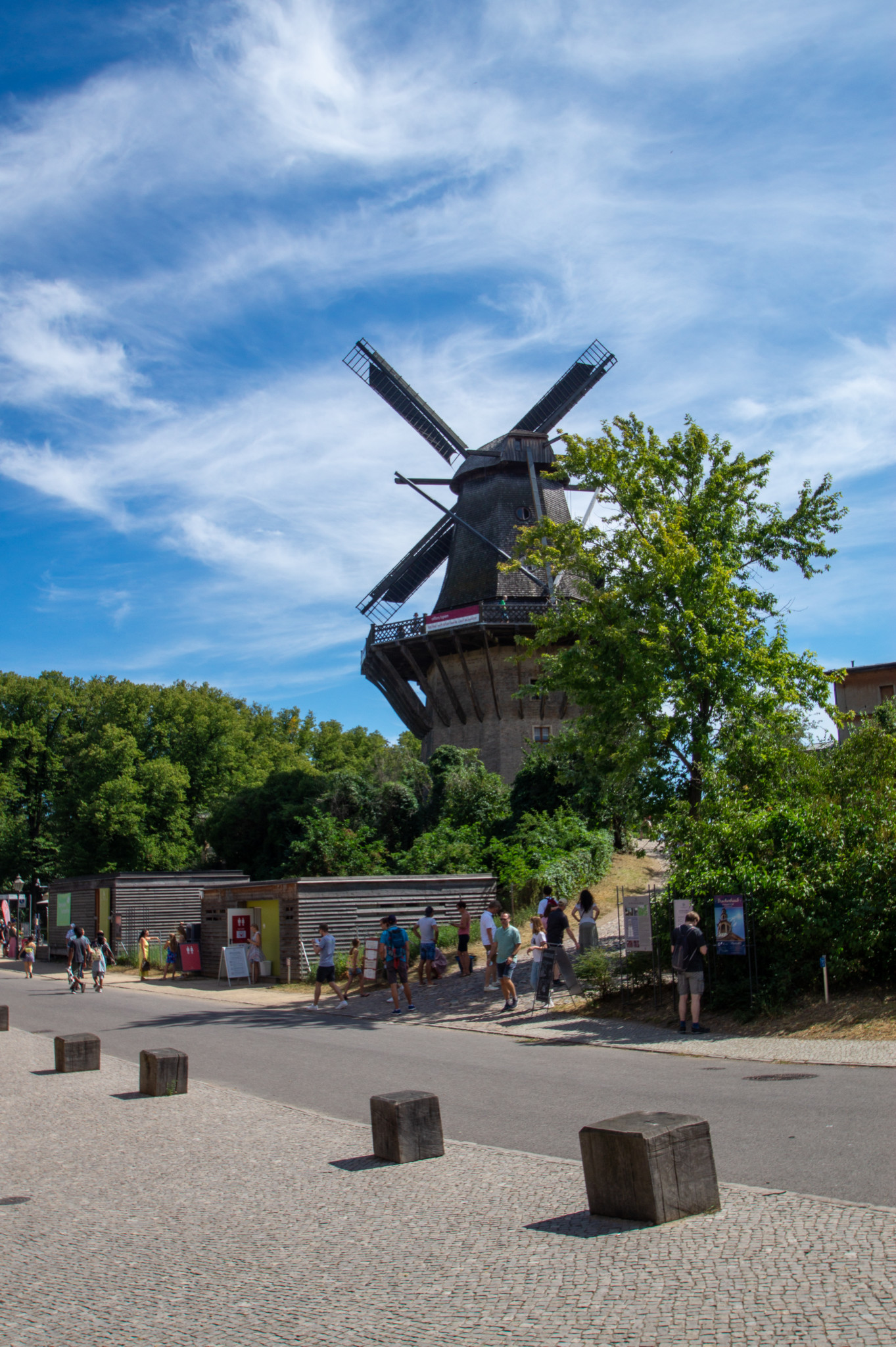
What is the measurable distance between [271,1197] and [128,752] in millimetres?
46535

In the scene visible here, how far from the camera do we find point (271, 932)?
2611 cm

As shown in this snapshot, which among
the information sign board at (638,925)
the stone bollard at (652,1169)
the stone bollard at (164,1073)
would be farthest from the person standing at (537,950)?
the stone bollard at (652,1169)

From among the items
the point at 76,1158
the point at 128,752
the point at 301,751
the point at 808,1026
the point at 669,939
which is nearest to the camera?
the point at 76,1158

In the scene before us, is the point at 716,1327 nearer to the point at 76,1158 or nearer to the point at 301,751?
the point at 76,1158

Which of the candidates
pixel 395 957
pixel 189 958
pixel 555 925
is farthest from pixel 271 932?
pixel 555 925

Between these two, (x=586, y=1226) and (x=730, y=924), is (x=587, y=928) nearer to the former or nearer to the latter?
(x=730, y=924)

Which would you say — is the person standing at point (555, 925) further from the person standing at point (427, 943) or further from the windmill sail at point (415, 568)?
the windmill sail at point (415, 568)

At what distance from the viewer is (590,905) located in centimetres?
2045

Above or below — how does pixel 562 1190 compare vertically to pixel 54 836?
below

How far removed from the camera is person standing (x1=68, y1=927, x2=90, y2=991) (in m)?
26.0

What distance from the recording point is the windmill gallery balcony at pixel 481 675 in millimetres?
39562

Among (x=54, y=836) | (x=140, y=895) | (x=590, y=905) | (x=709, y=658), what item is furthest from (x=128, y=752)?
(x=709, y=658)

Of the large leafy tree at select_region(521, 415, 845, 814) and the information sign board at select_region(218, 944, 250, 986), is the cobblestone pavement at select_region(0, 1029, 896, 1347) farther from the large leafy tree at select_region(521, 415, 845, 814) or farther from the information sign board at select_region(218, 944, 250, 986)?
the information sign board at select_region(218, 944, 250, 986)

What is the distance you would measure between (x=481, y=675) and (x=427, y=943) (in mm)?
20914
